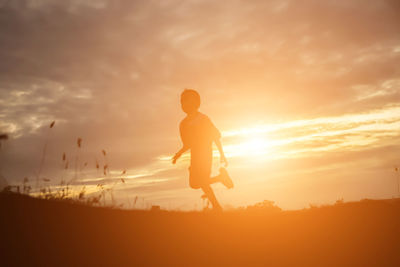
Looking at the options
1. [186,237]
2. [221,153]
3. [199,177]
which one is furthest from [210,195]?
[186,237]

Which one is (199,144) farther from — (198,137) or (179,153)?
(179,153)

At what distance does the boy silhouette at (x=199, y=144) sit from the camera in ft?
29.1

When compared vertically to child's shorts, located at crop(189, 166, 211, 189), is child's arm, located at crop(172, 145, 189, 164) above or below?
above

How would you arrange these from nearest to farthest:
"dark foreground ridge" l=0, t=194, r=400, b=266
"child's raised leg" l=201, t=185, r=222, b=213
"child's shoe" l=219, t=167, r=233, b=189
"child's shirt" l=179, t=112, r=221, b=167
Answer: "dark foreground ridge" l=0, t=194, r=400, b=266 → "child's raised leg" l=201, t=185, r=222, b=213 → "child's shoe" l=219, t=167, r=233, b=189 → "child's shirt" l=179, t=112, r=221, b=167

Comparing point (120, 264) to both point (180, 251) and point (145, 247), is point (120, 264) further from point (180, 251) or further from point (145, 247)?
point (180, 251)

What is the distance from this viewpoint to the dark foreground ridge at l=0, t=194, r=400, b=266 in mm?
5768

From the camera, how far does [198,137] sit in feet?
29.8

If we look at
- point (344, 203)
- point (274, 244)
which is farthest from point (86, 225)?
point (344, 203)

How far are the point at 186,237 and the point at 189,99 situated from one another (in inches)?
135

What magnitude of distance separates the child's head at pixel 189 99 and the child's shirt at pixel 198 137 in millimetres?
296

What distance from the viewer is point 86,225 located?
21.7 ft

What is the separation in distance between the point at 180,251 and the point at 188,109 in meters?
3.69

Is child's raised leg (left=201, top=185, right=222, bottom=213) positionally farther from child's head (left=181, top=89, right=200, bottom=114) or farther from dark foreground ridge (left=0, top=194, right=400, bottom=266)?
child's head (left=181, top=89, right=200, bottom=114)

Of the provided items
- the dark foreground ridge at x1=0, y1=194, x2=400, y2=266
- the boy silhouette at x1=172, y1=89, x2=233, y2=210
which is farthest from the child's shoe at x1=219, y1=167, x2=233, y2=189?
the dark foreground ridge at x1=0, y1=194, x2=400, y2=266
